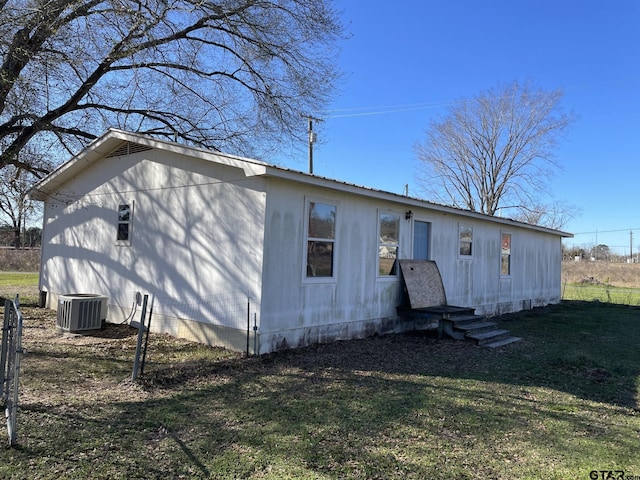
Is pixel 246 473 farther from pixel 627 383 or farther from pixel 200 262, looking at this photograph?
pixel 627 383

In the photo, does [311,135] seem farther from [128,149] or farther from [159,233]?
[159,233]

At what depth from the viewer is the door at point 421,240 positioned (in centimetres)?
1002

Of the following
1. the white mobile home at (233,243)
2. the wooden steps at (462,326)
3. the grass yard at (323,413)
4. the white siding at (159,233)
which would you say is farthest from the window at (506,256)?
the white siding at (159,233)

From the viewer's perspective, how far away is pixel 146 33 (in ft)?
31.5

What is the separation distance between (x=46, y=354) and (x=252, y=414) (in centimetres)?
411

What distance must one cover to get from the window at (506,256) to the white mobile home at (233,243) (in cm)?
240

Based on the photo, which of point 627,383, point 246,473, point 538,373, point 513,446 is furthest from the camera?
point 538,373

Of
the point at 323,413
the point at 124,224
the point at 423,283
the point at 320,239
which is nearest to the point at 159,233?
the point at 124,224

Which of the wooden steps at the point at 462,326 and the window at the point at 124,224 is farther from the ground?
the window at the point at 124,224

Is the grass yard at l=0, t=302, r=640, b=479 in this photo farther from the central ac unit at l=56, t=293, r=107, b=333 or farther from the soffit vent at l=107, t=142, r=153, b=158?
the soffit vent at l=107, t=142, r=153, b=158

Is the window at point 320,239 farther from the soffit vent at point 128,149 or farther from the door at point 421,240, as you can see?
the soffit vent at point 128,149

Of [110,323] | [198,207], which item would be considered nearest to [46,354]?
[110,323]

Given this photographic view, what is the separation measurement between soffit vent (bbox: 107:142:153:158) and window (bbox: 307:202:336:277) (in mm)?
3571

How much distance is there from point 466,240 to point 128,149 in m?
8.30
